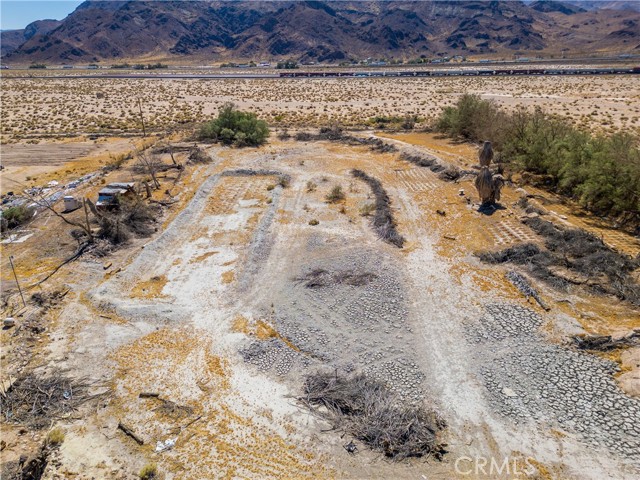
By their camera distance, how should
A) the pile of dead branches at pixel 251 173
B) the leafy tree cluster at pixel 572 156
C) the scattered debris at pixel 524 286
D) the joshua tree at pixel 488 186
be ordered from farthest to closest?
the pile of dead branches at pixel 251 173, the joshua tree at pixel 488 186, the leafy tree cluster at pixel 572 156, the scattered debris at pixel 524 286

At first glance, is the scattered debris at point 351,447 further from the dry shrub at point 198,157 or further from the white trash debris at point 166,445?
the dry shrub at point 198,157

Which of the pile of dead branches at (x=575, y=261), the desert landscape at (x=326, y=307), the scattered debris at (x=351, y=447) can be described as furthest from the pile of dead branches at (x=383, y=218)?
the scattered debris at (x=351, y=447)

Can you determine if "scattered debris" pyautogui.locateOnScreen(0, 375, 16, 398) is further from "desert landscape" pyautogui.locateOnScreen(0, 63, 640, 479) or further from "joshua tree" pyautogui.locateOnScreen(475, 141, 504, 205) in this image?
"joshua tree" pyautogui.locateOnScreen(475, 141, 504, 205)

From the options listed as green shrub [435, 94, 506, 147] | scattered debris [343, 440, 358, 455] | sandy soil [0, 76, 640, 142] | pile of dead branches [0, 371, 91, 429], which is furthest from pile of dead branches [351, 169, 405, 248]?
sandy soil [0, 76, 640, 142]

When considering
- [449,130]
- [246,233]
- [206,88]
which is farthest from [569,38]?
[246,233]

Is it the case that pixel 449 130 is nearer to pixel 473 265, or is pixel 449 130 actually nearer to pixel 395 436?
pixel 473 265

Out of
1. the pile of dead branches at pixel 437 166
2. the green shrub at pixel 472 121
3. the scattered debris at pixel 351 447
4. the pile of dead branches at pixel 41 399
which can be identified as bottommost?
the scattered debris at pixel 351 447
